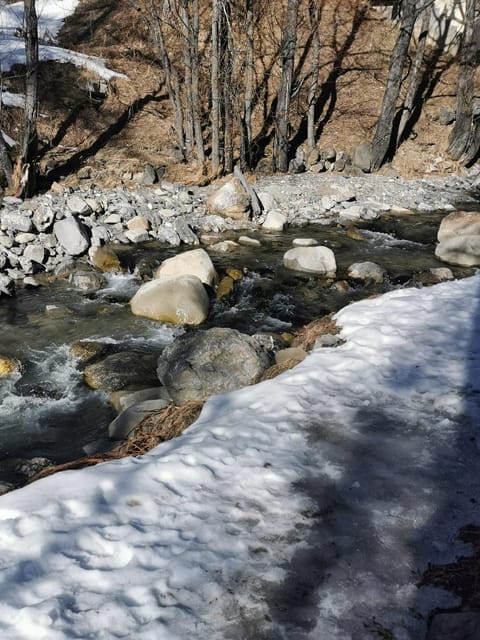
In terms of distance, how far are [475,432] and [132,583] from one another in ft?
7.68

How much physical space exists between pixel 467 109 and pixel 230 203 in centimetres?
872

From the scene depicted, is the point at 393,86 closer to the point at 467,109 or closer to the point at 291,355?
the point at 467,109

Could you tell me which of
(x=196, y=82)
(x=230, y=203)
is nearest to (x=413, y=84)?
(x=196, y=82)

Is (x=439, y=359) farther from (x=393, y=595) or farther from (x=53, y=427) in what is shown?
(x=53, y=427)

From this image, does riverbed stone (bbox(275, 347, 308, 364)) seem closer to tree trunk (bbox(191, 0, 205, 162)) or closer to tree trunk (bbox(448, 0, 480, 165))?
tree trunk (bbox(191, 0, 205, 162))

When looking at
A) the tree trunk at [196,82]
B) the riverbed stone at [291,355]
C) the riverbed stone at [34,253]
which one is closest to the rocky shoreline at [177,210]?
the riverbed stone at [34,253]

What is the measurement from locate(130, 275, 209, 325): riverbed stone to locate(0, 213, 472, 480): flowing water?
170 mm

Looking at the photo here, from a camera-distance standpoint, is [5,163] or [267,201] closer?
[5,163]

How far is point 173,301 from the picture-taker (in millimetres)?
6922

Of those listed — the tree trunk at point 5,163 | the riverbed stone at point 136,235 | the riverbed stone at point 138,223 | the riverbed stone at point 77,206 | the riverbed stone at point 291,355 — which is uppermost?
the tree trunk at point 5,163

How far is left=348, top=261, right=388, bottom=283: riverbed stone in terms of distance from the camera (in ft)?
27.1

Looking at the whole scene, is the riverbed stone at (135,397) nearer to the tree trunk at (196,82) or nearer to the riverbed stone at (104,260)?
the riverbed stone at (104,260)

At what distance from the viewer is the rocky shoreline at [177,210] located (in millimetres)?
8688

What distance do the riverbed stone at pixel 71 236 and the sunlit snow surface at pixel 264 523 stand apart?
240 inches
